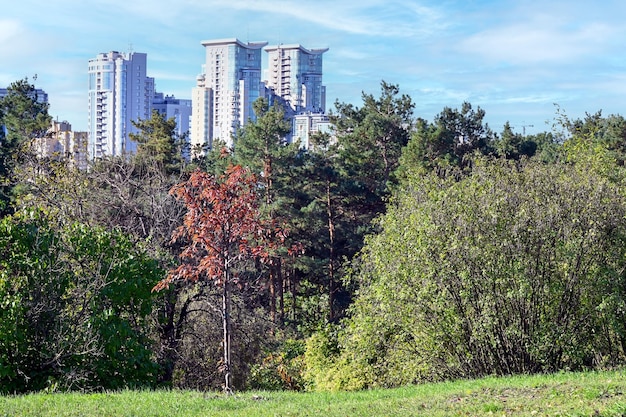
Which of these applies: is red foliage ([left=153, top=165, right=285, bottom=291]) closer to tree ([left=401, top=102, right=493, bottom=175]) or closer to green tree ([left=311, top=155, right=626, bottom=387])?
green tree ([left=311, top=155, right=626, bottom=387])

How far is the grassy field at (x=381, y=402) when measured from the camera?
1062 cm

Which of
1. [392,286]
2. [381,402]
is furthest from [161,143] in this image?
[381,402]

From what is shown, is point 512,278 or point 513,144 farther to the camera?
point 513,144

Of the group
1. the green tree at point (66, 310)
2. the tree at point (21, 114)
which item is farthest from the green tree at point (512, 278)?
the tree at point (21, 114)

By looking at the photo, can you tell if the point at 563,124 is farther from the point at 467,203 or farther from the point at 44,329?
the point at 44,329

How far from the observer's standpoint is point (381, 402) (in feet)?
38.9

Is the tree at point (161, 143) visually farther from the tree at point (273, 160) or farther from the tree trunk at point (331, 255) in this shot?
the tree trunk at point (331, 255)

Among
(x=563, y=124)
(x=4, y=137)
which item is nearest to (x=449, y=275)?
(x=563, y=124)

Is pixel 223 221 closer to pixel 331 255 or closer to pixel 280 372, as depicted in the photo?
pixel 280 372

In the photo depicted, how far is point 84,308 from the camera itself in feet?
53.5

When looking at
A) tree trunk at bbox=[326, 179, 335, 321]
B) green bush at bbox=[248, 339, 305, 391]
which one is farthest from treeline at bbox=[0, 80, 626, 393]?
tree trunk at bbox=[326, 179, 335, 321]

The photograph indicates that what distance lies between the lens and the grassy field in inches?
418

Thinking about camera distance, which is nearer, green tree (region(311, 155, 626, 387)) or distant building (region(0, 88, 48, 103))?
green tree (region(311, 155, 626, 387))

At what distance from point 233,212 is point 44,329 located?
5.22 metres
